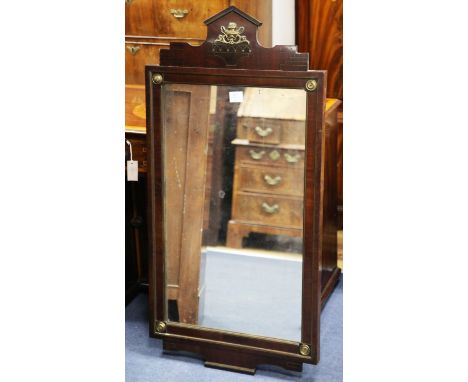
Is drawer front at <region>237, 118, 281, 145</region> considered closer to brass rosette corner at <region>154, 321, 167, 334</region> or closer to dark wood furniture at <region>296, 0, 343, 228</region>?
brass rosette corner at <region>154, 321, 167, 334</region>

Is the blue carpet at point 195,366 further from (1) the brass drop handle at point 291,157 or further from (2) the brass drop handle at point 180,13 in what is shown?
(2) the brass drop handle at point 180,13

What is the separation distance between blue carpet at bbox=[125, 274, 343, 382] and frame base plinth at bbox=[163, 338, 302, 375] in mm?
24

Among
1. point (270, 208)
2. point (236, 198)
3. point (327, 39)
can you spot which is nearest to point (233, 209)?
point (236, 198)

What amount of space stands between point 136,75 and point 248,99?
1.00 m

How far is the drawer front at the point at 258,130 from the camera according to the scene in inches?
99.0

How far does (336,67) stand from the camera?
Result: 141 inches

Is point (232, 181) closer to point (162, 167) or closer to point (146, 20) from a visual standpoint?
point (162, 167)

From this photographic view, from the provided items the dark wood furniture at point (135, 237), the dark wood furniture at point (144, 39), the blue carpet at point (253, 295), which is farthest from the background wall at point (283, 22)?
the blue carpet at point (253, 295)

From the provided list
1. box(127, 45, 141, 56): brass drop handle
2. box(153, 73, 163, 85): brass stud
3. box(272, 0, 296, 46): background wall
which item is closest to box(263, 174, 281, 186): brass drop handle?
box(153, 73, 163, 85): brass stud

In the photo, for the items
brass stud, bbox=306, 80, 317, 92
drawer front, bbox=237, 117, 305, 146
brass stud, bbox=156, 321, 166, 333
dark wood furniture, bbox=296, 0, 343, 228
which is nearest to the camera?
brass stud, bbox=306, 80, 317, 92

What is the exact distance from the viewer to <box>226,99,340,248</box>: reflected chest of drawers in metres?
2.46

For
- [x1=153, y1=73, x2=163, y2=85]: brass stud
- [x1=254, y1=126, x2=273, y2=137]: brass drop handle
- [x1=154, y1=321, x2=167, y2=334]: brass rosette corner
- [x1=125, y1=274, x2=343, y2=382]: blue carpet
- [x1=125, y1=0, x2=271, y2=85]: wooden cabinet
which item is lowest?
[x1=125, y1=274, x2=343, y2=382]: blue carpet

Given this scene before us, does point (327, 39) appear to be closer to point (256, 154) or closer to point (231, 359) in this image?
point (256, 154)
